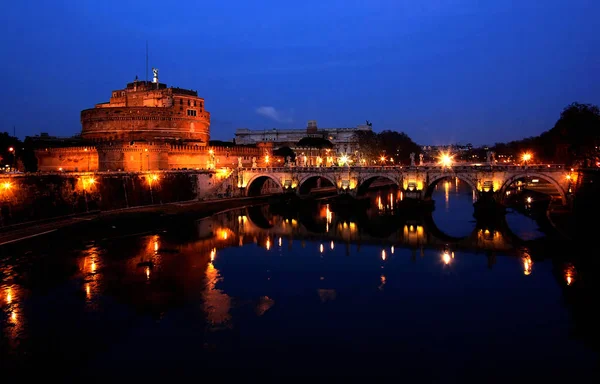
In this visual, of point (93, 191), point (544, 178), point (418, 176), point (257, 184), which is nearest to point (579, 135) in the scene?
point (544, 178)

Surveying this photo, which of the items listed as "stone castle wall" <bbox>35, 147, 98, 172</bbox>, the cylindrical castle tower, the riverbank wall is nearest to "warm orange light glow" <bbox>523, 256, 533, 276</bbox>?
the riverbank wall

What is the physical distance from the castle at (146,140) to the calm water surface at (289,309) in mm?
26838

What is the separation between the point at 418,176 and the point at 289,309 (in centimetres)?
3600

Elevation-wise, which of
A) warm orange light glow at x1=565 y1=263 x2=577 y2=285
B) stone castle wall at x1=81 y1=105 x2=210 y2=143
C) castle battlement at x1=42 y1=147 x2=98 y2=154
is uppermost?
stone castle wall at x1=81 y1=105 x2=210 y2=143

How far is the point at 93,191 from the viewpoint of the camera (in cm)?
4359

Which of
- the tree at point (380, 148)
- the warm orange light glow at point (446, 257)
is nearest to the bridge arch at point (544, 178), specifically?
the warm orange light glow at point (446, 257)

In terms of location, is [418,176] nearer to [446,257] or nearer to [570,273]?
[446,257]

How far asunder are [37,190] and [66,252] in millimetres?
12211

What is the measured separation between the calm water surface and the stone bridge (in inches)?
515

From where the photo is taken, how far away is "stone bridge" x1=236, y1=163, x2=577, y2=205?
45219 millimetres

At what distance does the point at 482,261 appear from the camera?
27922 mm

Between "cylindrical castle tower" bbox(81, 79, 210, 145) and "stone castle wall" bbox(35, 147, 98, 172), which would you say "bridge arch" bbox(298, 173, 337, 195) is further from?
"stone castle wall" bbox(35, 147, 98, 172)

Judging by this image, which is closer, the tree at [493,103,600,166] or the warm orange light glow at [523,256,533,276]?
the warm orange light glow at [523,256,533,276]

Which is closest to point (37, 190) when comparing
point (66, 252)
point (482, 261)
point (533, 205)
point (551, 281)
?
point (66, 252)
